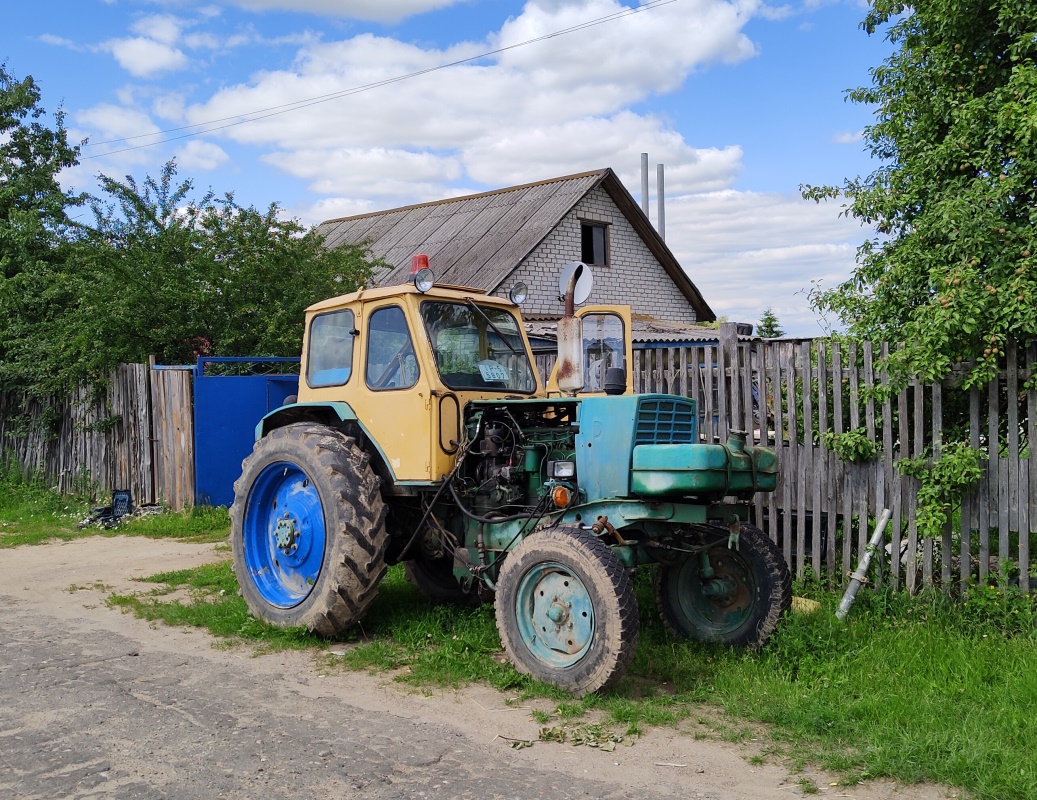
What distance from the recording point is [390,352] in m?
6.39

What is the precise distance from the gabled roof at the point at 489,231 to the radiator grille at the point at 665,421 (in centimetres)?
1154

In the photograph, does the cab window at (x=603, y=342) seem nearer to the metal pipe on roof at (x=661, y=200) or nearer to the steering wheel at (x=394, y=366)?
the steering wheel at (x=394, y=366)

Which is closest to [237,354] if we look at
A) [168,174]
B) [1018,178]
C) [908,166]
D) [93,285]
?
[93,285]

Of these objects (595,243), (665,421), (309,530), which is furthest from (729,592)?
(595,243)

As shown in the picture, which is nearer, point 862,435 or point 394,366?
point 394,366

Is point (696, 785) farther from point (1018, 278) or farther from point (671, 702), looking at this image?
point (1018, 278)

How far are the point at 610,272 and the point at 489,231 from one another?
2934 mm

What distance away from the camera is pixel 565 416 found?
620 cm

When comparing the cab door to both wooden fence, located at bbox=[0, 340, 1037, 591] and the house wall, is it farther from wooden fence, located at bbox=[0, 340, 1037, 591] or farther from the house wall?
the house wall

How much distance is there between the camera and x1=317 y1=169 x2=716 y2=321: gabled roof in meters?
18.3

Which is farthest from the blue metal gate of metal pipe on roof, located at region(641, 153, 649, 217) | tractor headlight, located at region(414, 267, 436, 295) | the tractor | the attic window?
metal pipe on roof, located at region(641, 153, 649, 217)

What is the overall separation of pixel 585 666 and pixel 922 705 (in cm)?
172

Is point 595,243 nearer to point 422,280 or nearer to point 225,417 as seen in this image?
point 225,417

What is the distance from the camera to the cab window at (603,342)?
645 centimetres
